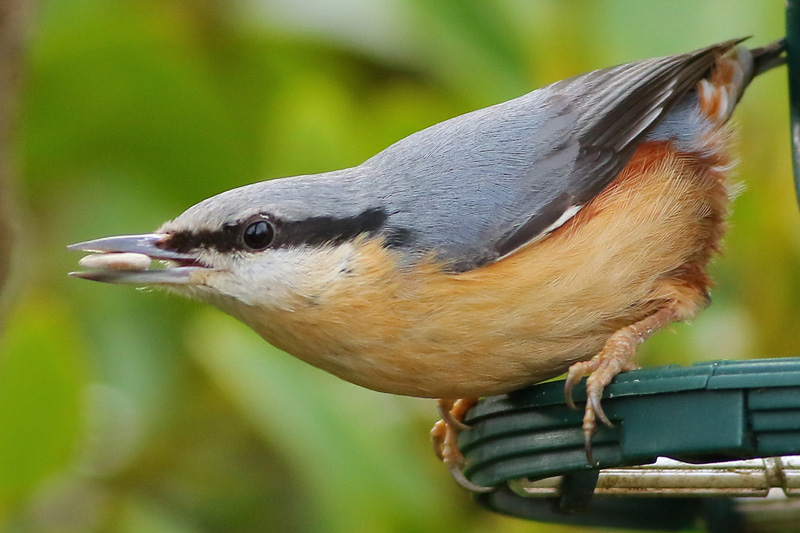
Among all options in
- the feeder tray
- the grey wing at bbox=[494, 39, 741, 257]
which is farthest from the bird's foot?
the grey wing at bbox=[494, 39, 741, 257]

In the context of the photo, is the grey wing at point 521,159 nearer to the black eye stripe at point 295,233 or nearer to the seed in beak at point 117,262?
the black eye stripe at point 295,233

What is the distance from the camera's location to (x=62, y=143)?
15.7 ft

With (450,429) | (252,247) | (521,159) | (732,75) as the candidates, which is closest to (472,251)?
(521,159)

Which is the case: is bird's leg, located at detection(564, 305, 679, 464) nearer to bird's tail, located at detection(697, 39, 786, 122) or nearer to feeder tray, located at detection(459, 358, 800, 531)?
feeder tray, located at detection(459, 358, 800, 531)

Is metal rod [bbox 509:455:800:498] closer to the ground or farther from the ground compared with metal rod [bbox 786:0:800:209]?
closer to the ground

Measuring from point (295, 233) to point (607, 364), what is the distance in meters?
0.88

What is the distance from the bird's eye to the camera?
3.02 m

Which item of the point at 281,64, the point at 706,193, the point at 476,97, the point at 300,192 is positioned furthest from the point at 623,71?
the point at 281,64

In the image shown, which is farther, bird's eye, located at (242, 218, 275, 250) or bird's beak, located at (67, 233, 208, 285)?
bird's eye, located at (242, 218, 275, 250)

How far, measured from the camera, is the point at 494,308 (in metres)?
2.82

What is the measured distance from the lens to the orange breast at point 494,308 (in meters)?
2.83

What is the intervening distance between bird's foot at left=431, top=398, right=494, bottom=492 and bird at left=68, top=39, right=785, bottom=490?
0.02 metres

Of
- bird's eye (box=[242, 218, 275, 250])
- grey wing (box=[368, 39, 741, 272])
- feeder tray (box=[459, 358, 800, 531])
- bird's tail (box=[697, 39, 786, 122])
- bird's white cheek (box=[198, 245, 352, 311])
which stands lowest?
feeder tray (box=[459, 358, 800, 531])

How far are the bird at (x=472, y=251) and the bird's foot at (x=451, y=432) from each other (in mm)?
20
